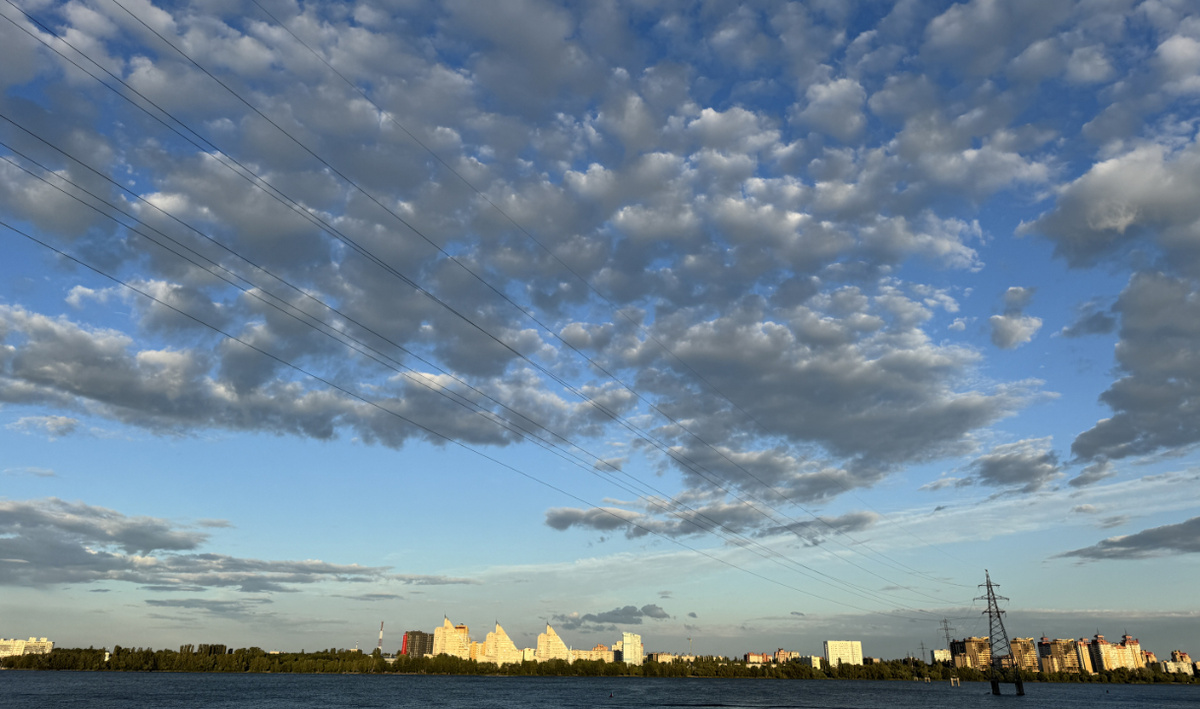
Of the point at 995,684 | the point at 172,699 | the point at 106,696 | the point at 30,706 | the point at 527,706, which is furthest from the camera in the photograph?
the point at 995,684

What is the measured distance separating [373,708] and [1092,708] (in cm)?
15842

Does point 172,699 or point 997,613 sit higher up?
point 997,613

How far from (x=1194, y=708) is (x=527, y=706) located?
149 meters

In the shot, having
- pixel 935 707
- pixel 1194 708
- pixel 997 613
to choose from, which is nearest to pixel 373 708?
pixel 935 707

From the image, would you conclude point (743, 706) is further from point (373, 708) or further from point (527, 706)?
point (373, 708)

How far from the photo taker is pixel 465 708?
127m

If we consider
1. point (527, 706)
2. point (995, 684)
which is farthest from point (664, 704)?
point (995, 684)

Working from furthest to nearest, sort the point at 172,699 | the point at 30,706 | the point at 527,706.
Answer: the point at 172,699
the point at 527,706
the point at 30,706

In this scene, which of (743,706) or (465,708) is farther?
(743,706)

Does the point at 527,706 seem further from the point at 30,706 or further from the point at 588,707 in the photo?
the point at 30,706

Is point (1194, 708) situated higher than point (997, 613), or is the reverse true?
point (997, 613)

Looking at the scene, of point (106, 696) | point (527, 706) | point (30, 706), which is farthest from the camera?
point (106, 696)

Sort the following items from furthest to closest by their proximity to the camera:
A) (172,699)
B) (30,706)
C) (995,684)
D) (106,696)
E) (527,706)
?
(995,684) → (106,696) → (172,699) → (527,706) → (30,706)

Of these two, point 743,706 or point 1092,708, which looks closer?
point 743,706
